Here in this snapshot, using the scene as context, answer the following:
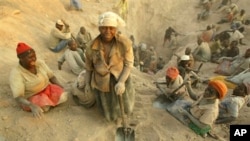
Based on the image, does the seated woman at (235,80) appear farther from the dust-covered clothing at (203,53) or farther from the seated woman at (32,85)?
the seated woman at (32,85)

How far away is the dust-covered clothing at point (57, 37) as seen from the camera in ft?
22.4

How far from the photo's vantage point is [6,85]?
428 cm

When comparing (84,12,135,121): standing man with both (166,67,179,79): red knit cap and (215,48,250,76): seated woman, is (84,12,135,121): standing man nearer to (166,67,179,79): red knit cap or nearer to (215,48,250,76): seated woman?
(166,67,179,79): red knit cap

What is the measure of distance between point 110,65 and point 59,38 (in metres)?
3.75

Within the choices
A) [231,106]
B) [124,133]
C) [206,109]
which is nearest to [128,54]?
[124,133]

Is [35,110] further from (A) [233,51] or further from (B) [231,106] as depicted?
(A) [233,51]

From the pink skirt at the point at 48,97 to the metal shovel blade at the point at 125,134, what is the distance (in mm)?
966

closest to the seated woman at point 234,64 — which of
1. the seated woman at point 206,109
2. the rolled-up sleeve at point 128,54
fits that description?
the seated woman at point 206,109

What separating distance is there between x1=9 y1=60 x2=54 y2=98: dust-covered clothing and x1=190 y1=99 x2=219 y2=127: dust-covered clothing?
2077mm

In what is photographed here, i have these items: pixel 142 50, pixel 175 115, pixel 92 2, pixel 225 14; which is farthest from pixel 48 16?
→ pixel 225 14

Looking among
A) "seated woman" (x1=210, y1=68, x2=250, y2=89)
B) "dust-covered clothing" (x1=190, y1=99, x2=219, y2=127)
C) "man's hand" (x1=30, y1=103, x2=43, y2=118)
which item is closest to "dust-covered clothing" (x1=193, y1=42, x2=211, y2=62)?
"seated woman" (x1=210, y1=68, x2=250, y2=89)

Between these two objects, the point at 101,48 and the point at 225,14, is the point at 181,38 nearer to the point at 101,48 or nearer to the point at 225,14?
the point at 225,14

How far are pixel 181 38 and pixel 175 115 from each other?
6476 mm

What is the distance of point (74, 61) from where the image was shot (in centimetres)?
540
